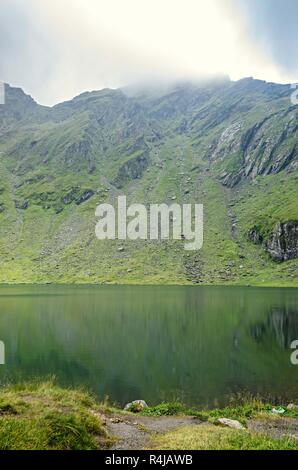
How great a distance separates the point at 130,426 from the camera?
22.5m

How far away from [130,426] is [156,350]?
31.5 metres

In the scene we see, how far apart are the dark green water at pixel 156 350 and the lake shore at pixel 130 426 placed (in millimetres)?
7016

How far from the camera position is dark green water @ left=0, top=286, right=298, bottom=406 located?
38094 mm

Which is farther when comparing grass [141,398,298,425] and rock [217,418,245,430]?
grass [141,398,298,425]

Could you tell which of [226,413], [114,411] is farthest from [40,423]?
[226,413]

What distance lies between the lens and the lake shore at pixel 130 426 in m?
15.7

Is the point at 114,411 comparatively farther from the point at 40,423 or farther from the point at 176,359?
the point at 176,359

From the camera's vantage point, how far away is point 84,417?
1953 centimetres

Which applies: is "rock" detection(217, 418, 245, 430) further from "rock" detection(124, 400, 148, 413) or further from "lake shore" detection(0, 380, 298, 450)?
"rock" detection(124, 400, 148, 413)

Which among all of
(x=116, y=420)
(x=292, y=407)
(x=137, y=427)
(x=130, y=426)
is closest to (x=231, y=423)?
(x=137, y=427)

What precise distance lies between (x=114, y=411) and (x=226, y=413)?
25.6 ft

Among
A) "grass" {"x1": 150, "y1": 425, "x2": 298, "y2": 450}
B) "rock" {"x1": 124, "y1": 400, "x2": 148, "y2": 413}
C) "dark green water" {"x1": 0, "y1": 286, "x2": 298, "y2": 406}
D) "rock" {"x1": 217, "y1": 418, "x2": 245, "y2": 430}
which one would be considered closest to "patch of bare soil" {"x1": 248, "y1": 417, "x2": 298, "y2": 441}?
"rock" {"x1": 217, "y1": 418, "x2": 245, "y2": 430}

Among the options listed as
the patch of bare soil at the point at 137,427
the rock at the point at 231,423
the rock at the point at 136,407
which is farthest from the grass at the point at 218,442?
the rock at the point at 136,407

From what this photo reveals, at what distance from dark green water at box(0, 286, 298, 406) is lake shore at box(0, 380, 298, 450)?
276 inches
